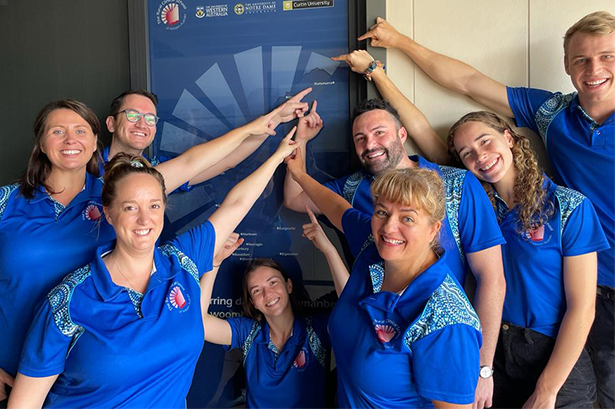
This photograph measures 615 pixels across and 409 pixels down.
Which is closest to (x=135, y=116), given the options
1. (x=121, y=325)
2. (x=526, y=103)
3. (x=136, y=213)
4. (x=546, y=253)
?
(x=136, y=213)

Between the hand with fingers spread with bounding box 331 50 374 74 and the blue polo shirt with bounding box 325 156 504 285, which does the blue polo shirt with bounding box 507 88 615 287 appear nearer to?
the blue polo shirt with bounding box 325 156 504 285

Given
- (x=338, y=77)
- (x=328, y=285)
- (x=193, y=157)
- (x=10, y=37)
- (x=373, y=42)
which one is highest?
(x=10, y=37)

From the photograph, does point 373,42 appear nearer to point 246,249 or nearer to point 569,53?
point 569,53

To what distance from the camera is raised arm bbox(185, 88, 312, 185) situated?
7.35 ft

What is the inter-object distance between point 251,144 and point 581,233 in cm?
145

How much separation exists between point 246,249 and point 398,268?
1.07 metres

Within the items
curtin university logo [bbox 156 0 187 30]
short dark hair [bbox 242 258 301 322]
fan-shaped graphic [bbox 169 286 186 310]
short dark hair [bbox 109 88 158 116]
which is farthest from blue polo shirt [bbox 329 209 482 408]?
curtin university logo [bbox 156 0 187 30]

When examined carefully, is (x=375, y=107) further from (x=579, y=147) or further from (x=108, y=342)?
(x=108, y=342)

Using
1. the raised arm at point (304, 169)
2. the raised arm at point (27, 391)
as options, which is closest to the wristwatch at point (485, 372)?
the raised arm at point (304, 169)

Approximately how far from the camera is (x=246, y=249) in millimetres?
2354

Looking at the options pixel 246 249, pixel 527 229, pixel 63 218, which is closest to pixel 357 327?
Result: pixel 527 229

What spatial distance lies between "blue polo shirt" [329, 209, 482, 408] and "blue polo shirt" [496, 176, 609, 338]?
637 mm

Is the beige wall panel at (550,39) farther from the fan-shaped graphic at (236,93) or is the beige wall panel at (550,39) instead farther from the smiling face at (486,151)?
the fan-shaped graphic at (236,93)

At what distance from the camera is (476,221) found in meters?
1.83
